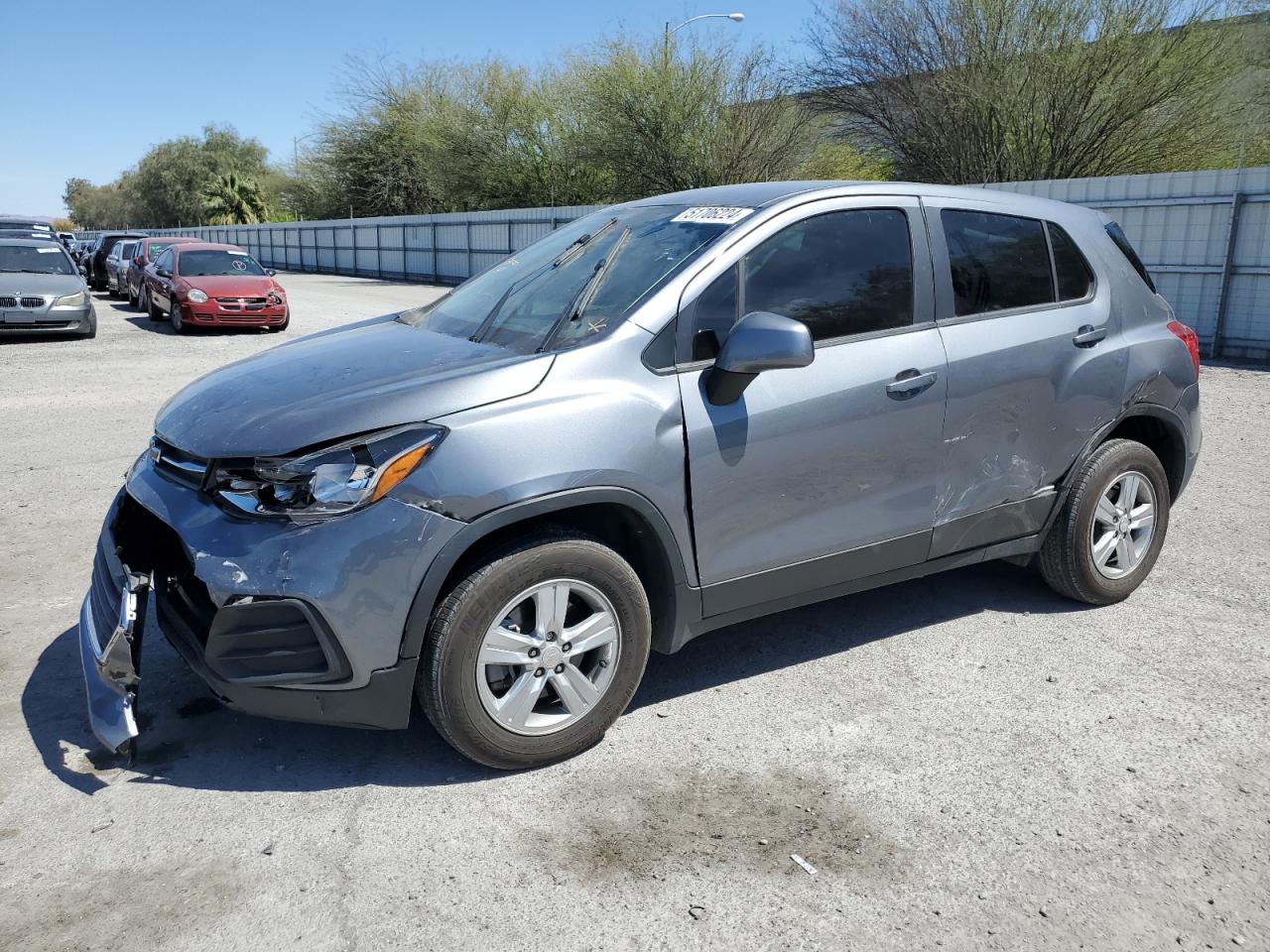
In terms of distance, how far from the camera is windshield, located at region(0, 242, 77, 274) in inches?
627

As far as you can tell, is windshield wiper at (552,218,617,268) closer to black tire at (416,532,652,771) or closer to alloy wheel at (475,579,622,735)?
black tire at (416,532,652,771)

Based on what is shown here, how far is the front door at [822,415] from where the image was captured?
11.4ft

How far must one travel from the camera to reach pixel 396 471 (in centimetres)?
299

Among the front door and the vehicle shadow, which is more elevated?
the front door

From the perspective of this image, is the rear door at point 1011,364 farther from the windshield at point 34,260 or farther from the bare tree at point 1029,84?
the bare tree at point 1029,84

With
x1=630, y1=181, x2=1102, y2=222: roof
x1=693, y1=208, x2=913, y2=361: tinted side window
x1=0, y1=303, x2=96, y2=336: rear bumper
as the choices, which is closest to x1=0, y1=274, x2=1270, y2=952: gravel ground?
x1=693, y1=208, x2=913, y2=361: tinted side window

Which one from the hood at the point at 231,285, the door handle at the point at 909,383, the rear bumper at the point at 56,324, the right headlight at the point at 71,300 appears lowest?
the rear bumper at the point at 56,324

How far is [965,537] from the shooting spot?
4199mm

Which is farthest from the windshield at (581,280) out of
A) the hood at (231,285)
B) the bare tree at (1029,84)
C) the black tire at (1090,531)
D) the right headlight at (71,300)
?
the bare tree at (1029,84)

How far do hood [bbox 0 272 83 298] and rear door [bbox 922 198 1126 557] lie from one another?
15.1 meters

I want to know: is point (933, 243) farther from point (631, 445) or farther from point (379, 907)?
point (379, 907)

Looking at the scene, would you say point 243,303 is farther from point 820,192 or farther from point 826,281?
point 826,281

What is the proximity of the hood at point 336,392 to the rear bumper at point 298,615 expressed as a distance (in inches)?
10.2

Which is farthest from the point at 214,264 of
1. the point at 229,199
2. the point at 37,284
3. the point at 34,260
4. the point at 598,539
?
the point at 229,199
